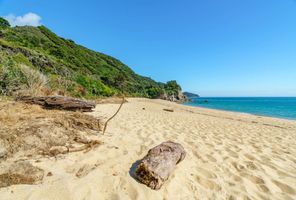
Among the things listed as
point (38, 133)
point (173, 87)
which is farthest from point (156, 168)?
point (173, 87)

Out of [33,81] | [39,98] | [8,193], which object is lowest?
[8,193]

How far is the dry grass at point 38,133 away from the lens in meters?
2.79

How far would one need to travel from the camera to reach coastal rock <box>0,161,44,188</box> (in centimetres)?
195

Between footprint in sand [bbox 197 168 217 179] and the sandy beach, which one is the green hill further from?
footprint in sand [bbox 197 168 217 179]

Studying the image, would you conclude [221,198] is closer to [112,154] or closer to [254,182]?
[254,182]

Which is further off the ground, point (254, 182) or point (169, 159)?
point (169, 159)

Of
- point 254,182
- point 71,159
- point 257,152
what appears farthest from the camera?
point 257,152

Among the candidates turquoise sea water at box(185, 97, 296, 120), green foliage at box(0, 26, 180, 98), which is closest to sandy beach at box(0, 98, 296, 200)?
green foliage at box(0, 26, 180, 98)

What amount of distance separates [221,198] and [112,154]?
192 centimetres

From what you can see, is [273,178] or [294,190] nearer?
[294,190]

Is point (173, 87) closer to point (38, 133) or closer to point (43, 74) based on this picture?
point (43, 74)

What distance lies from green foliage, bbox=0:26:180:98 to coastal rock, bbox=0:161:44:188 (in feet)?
33.2

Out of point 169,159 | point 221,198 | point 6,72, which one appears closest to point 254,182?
point 221,198

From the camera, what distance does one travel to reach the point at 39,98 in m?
5.76
